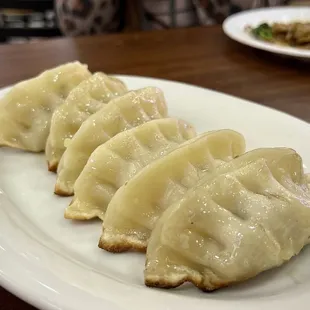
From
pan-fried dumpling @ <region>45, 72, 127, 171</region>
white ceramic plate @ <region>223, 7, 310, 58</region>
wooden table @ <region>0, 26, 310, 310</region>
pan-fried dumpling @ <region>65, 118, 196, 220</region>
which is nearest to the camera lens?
pan-fried dumpling @ <region>65, 118, 196, 220</region>

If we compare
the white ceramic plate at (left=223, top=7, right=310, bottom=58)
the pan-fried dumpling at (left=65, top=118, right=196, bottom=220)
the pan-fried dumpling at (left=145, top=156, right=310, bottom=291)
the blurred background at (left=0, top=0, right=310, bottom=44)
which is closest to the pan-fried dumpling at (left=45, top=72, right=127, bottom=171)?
the pan-fried dumpling at (left=65, top=118, right=196, bottom=220)

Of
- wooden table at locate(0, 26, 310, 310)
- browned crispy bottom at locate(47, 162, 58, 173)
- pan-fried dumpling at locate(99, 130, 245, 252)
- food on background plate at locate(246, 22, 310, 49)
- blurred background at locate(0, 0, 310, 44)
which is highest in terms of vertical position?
pan-fried dumpling at locate(99, 130, 245, 252)

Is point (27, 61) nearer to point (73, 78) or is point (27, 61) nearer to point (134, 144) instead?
point (73, 78)

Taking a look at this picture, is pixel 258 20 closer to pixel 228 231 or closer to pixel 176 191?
pixel 176 191

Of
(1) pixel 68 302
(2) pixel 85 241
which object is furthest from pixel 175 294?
(2) pixel 85 241

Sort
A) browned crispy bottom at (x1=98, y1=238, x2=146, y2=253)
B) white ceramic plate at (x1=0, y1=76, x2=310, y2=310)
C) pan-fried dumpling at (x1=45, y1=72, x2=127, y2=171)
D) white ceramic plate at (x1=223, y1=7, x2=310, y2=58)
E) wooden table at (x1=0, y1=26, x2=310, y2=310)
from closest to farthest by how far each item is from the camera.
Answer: white ceramic plate at (x1=0, y1=76, x2=310, y2=310) < browned crispy bottom at (x1=98, y1=238, x2=146, y2=253) < pan-fried dumpling at (x1=45, y1=72, x2=127, y2=171) < wooden table at (x1=0, y1=26, x2=310, y2=310) < white ceramic plate at (x1=223, y1=7, x2=310, y2=58)

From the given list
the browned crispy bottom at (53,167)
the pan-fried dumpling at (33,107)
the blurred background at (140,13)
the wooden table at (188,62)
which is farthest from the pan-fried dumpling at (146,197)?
the blurred background at (140,13)

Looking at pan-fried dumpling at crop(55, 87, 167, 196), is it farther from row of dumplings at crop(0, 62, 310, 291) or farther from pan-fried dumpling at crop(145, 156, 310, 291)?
pan-fried dumpling at crop(145, 156, 310, 291)

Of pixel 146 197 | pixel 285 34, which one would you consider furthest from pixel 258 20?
pixel 146 197
